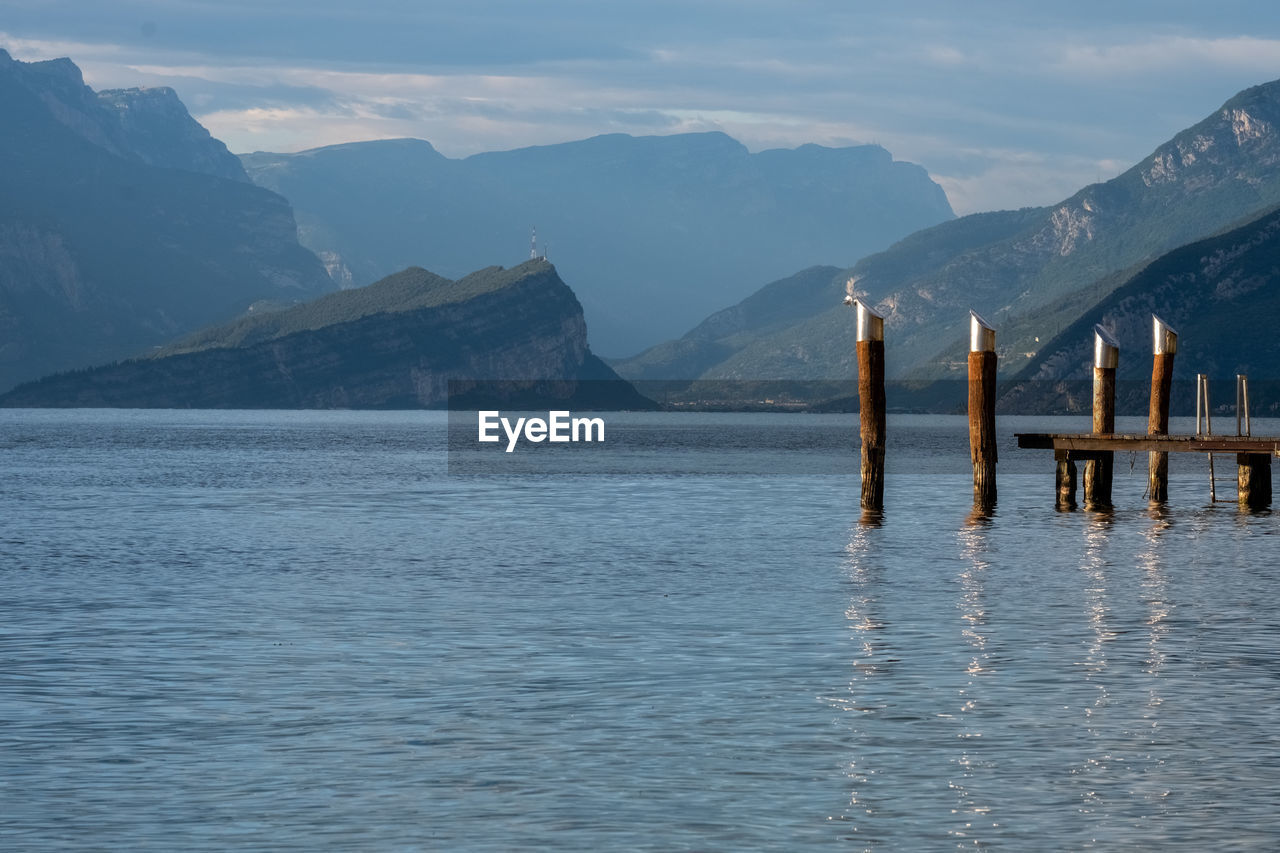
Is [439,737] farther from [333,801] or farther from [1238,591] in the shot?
[1238,591]

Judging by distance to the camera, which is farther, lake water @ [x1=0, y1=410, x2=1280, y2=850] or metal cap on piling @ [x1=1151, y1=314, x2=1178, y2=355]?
metal cap on piling @ [x1=1151, y1=314, x2=1178, y2=355]

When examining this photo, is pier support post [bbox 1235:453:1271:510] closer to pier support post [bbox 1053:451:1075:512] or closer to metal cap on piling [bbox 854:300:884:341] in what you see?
pier support post [bbox 1053:451:1075:512]

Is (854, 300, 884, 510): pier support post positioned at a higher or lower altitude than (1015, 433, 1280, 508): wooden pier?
higher

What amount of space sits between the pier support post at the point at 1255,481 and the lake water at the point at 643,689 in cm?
262

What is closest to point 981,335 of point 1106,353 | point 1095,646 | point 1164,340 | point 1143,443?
point 1143,443

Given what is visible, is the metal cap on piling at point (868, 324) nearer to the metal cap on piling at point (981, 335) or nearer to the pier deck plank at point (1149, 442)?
the metal cap on piling at point (981, 335)

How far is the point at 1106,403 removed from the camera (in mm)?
53000

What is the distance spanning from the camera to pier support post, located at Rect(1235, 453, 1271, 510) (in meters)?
54.4

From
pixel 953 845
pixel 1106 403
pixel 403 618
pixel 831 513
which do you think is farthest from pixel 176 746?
pixel 831 513

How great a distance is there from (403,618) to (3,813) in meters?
14.5

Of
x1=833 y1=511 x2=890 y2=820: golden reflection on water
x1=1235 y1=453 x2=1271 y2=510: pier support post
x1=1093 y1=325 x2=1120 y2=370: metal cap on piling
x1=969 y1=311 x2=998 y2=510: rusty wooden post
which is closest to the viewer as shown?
x1=833 y1=511 x2=890 y2=820: golden reflection on water

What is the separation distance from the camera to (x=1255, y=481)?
54.9 meters

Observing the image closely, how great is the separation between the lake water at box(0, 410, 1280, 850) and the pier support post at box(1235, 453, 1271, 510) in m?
2.62

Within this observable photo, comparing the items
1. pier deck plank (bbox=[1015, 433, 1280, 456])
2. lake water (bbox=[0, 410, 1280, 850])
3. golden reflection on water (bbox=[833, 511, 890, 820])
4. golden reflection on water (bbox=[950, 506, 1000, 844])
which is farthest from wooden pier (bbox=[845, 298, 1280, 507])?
golden reflection on water (bbox=[950, 506, 1000, 844])
